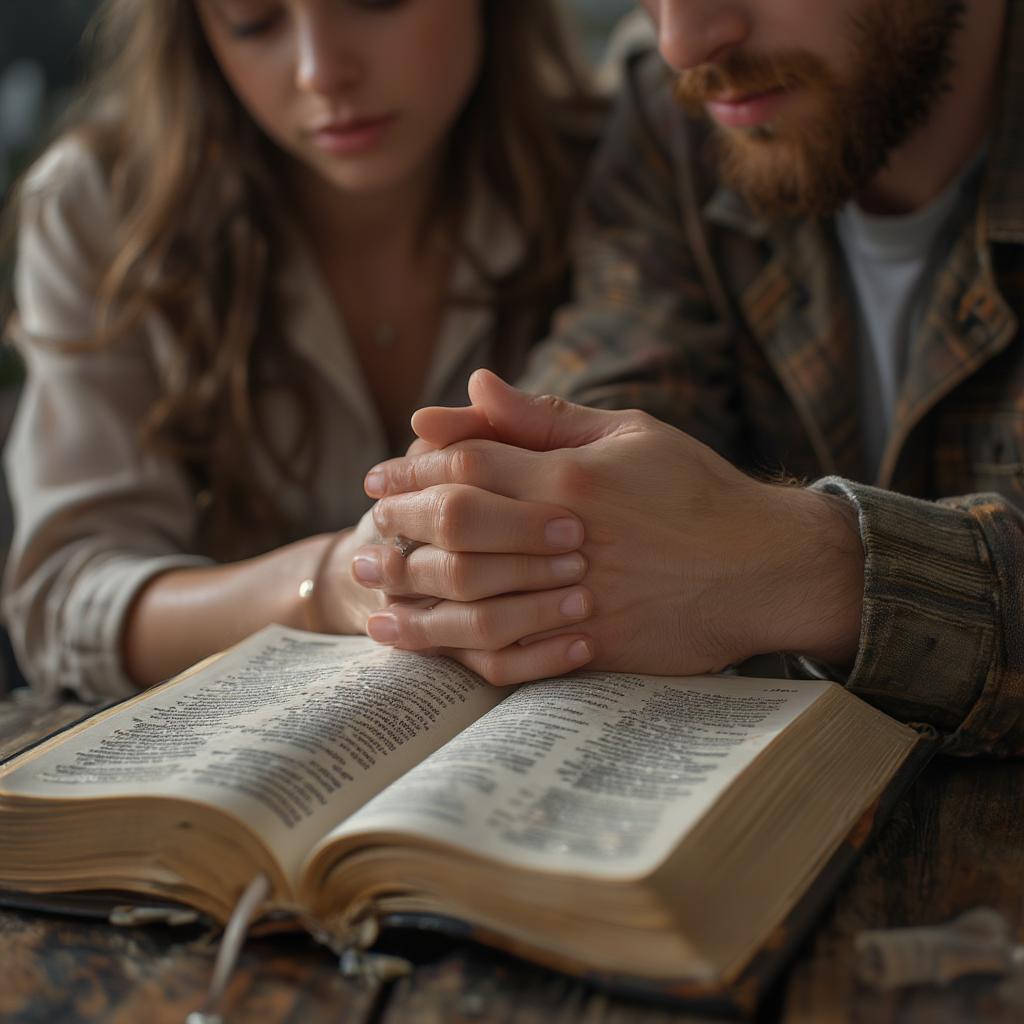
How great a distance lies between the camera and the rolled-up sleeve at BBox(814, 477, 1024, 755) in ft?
2.63

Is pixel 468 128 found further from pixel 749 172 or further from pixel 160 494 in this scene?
pixel 160 494

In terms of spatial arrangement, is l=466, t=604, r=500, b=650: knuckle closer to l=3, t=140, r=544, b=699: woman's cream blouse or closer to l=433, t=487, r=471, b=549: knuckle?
l=433, t=487, r=471, b=549: knuckle

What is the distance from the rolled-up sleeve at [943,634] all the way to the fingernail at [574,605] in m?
0.19

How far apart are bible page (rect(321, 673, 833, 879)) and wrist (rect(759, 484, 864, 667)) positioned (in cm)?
5

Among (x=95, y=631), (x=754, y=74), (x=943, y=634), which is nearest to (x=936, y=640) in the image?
(x=943, y=634)

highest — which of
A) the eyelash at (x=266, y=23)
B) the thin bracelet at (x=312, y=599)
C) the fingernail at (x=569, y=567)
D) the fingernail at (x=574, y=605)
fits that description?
the eyelash at (x=266, y=23)

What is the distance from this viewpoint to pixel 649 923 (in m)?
0.54

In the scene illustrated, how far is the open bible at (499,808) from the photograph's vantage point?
0.55m

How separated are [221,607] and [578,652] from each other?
0.40 meters

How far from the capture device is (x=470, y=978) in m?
0.57

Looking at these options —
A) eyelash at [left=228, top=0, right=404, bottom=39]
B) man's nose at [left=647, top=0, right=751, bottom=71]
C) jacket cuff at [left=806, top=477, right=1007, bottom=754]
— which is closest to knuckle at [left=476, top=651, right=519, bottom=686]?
jacket cuff at [left=806, top=477, right=1007, bottom=754]

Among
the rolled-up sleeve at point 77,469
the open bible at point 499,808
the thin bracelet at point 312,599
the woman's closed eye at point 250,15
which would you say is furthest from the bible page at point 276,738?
the woman's closed eye at point 250,15

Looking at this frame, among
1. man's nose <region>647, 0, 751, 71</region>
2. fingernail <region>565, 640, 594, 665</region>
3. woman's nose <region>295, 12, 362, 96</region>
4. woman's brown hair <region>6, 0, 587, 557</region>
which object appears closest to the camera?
fingernail <region>565, 640, 594, 665</region>

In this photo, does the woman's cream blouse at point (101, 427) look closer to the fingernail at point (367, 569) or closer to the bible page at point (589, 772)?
the fingernail at point (367, 569)
